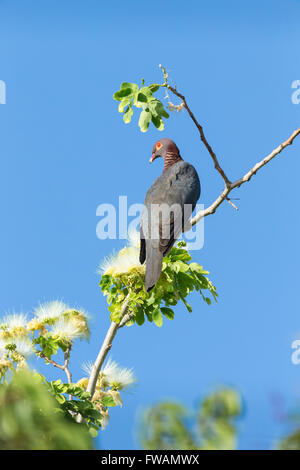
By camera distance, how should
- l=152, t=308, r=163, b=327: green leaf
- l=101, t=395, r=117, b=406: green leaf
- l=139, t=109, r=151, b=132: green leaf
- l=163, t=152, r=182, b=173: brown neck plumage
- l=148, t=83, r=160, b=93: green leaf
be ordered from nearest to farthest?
l=139, t=109, r=151, b=132: green leaf → l=148, t=83, r=160, b=93: green leaf → l=101, t=395, r=117, b=406: green leaf → l=152, t=308, r=163, b=327: green leaf → l=163, t=152, r=182, b=173: brown neck plumage

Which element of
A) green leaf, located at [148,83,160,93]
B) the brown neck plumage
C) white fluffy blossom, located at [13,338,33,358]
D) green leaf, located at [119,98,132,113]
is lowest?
white fluffy blossom, located at [13,338,33,358]

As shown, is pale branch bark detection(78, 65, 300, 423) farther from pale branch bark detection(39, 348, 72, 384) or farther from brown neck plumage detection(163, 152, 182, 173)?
brown neck plumage detection(163, 152, 182, 173)

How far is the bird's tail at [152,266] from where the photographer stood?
4268 millimetres

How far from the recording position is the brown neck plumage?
5.95 m

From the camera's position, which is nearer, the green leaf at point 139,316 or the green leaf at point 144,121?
the green leaf at point 144,121

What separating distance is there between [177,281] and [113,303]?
608 millimetres

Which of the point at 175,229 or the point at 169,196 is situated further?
the point at 169,196

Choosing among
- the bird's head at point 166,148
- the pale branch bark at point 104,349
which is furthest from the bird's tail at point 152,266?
the bird's head at point 166,148

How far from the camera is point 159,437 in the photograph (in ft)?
4.97

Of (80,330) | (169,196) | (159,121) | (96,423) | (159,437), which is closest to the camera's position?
(159,437)

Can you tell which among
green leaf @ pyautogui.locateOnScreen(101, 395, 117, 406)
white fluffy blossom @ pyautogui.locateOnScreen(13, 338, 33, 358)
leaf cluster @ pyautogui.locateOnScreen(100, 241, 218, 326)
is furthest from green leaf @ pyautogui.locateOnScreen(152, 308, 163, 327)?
white fluffy blossom @ pyautogui.locateOnScreen(13, 338, 33, 358)

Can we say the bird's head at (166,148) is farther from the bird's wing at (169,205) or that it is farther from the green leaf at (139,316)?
the green leaf at (139,316)
